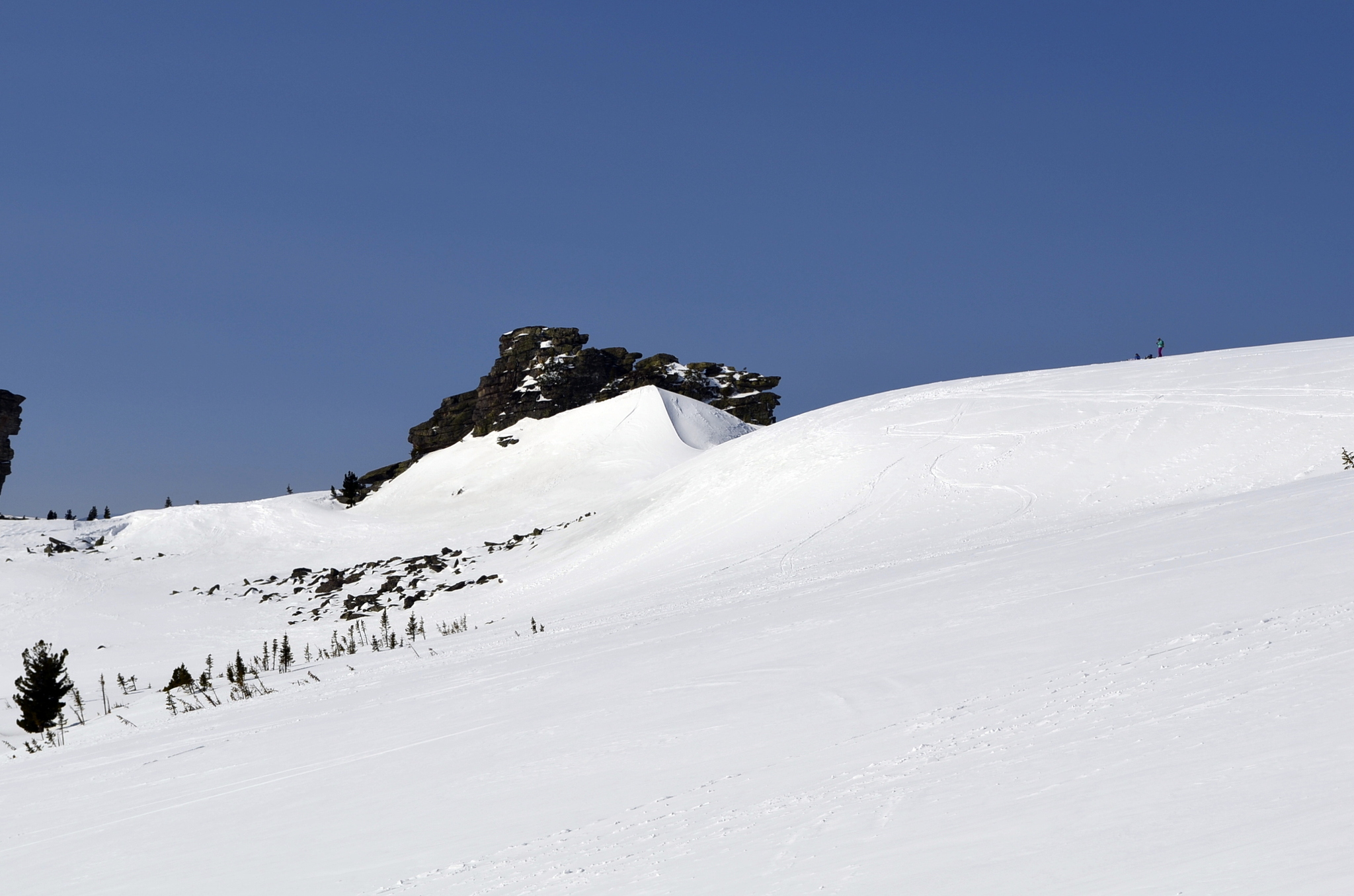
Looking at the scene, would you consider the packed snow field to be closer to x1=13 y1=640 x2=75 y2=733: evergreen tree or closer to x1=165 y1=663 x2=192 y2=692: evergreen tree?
x1=13 y1=640 x2=75 y2=733: evergreen tree

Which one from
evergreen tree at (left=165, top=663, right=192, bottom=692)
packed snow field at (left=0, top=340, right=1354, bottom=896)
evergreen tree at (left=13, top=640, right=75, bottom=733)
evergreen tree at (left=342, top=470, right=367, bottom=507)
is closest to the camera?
packed snow field at (left=0, top=340, right=1354, bottom=896)

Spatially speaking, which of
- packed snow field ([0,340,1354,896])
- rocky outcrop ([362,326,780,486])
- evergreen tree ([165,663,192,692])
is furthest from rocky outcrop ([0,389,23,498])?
evergreen tree ([165,663,192,692])

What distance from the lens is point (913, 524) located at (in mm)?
19719

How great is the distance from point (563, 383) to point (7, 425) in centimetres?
2967

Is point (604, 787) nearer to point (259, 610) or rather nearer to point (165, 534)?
point (259, 610)

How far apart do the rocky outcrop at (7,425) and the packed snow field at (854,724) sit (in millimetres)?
39402

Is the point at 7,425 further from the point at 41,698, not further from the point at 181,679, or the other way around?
the point at 41,698

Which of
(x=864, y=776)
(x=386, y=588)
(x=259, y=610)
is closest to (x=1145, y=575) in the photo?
(x=864, y=776)

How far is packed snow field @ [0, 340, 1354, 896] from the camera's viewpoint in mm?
3775

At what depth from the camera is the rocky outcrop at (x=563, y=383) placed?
55281 mm

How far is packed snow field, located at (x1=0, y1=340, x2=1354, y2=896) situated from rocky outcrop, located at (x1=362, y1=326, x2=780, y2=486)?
3382 cm

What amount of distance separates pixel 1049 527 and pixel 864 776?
1187 cm

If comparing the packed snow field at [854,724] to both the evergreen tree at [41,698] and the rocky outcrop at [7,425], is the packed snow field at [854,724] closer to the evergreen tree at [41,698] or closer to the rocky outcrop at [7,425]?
the evergreen tree at [41,698]

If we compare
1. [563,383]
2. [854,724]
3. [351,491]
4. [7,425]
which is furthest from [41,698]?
[7,425]
